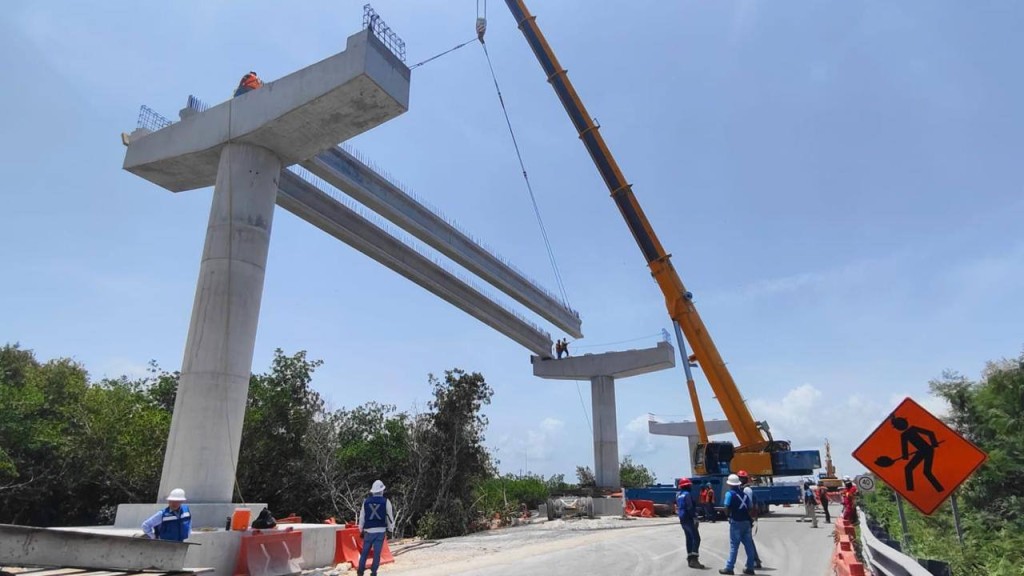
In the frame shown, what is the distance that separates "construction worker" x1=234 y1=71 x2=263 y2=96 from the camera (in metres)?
14.6

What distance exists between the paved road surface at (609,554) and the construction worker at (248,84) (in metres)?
12.0

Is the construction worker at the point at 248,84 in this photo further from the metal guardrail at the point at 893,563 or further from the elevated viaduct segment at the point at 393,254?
the metal guardrail at the point at 893,563

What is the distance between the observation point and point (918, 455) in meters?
6.39

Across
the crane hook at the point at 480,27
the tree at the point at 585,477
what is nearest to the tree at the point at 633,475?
the tree at the point at 585,477

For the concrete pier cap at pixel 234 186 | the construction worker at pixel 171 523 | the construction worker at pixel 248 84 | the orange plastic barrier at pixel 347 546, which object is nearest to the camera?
the construction worker at pixel 171 523

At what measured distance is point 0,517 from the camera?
71.1 ft

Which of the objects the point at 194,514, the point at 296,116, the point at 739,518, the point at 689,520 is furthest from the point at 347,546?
the point at 296,116

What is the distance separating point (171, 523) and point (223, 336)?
225 inches

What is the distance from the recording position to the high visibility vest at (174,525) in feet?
23.7

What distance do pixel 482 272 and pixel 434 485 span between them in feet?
32.2

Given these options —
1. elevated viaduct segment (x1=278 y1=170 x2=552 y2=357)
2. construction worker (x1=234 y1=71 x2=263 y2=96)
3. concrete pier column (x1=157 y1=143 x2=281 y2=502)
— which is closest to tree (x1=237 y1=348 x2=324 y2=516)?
elevated viaduct segment (x1=278 y1=170 x2=552 y2=357)

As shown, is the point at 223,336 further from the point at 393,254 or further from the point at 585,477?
the point at 585,477

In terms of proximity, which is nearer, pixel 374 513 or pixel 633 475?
pixel 374 513

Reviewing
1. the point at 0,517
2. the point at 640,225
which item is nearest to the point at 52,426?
the point at 0,517
